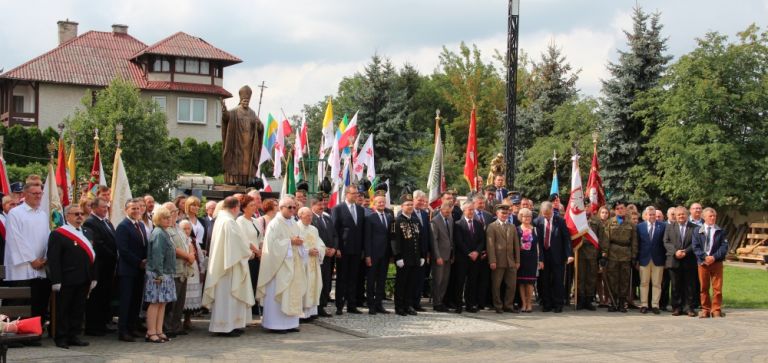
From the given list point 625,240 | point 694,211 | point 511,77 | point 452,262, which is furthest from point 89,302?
point 511,77

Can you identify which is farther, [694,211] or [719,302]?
[694,211]

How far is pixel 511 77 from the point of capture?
21.5 metres

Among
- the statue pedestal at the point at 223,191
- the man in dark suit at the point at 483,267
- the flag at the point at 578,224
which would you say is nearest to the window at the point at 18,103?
the statue pedestal at the point at 223,191

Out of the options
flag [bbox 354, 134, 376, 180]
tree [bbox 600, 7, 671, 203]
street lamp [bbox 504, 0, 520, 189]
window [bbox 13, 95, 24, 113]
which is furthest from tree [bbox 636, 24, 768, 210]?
window [bbox 13, 95, 24, 113]

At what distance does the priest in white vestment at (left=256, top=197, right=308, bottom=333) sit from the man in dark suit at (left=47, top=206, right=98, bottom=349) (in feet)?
8.37

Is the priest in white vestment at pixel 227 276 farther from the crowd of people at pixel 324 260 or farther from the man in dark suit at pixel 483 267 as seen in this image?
the man in dark suit at pixel 483 267

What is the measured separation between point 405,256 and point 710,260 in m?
5.08

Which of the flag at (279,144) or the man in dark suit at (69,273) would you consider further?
the flag at (279,144)

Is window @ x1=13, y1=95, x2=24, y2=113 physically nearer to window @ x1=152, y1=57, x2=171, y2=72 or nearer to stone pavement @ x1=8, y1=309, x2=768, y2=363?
window @ x1=152, y1=57, x2=171, y2=72

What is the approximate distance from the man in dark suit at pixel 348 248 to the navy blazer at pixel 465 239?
172cm

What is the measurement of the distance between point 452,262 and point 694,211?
4522 millimetres

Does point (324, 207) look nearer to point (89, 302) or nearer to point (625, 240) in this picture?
point (89, 302)

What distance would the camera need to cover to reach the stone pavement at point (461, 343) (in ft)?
35.1

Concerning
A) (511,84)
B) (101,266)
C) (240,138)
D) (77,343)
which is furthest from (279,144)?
(77,343)
